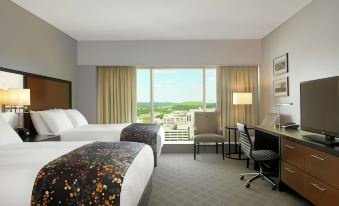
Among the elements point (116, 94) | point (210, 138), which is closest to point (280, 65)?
point (210, 138)

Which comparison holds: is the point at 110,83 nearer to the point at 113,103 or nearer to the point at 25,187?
the point at 113,103

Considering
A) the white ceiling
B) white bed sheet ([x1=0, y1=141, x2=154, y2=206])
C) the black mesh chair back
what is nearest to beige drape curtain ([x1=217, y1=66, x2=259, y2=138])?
the white ceiling

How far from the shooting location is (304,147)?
2846mm

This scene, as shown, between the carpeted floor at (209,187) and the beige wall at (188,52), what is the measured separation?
2.50 meters

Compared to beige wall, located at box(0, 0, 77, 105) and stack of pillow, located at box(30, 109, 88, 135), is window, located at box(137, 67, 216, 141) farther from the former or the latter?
stack of pillow, located at box(30, 109, 88, 135)

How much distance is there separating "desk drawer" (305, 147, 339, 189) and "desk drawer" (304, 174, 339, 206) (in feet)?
0.19

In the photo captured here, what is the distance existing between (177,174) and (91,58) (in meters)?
3.69

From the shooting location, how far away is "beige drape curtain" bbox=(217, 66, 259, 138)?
20.2ft

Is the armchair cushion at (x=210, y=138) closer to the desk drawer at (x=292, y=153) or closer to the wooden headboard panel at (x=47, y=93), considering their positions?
the desk drawer at (x=292, y=153)

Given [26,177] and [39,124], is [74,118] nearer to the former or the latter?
[39,124]

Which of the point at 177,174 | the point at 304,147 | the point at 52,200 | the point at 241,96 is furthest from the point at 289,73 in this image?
the point at 52,200

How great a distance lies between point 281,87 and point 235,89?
146 cm

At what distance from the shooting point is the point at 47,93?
468 centimetres

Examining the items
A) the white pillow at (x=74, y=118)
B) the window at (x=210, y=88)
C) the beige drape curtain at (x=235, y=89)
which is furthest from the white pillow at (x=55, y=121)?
the beige drape curtain at (x=235, y=89)
